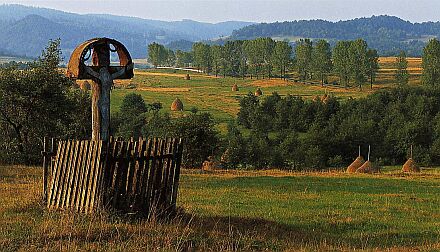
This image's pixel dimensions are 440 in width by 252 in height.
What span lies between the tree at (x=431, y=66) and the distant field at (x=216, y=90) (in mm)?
10510

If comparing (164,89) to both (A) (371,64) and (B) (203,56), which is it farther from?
(B) (203,56)

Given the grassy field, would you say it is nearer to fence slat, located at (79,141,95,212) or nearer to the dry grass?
fence slat, located at (79,141,95,212)

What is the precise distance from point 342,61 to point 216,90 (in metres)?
31.9

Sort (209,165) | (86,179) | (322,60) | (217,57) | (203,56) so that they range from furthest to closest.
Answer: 1. (203,56)
2. (217,57)
3. (322,60)
4. (209,165)
5. (86,179)

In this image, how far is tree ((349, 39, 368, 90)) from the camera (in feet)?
437

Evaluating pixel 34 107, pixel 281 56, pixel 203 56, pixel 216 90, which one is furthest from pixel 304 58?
pixel 34 107

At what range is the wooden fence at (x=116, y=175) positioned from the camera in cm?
1091

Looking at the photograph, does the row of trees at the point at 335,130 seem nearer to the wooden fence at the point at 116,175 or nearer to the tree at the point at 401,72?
the tree at the point at 401,72

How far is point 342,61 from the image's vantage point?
13650cm

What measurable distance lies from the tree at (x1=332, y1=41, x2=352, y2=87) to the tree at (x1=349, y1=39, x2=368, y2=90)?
1174 millimetres

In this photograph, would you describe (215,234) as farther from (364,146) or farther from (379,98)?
(379,98)

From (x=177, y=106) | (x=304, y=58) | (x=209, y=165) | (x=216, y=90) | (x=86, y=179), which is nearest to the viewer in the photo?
(x=86, y=179)

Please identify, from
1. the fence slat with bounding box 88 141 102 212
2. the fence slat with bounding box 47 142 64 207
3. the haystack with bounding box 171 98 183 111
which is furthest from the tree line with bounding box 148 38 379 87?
the fence slat with bounding box 88 141 102 212

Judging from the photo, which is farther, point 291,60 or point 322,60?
point 291,60
